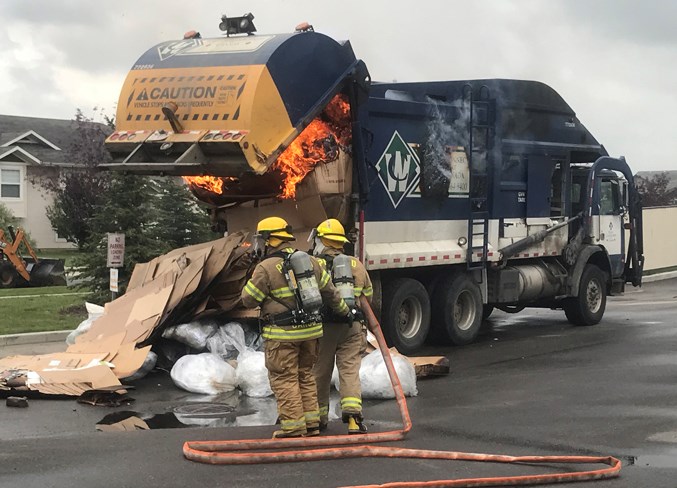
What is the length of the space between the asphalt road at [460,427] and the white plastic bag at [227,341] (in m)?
0.65

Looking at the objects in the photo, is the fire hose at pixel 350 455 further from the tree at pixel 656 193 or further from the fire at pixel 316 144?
the tree at pixel 656 193

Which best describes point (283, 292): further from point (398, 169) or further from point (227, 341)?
point (398, 169)

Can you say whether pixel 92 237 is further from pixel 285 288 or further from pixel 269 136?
pixel 285 288

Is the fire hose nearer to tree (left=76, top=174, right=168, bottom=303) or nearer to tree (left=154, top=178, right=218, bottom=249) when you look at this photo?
tree (left=76, top=174, right=168, bottom=303)

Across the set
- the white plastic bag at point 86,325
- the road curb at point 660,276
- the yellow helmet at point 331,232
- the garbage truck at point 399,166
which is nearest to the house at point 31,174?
the road curb at point 660,276

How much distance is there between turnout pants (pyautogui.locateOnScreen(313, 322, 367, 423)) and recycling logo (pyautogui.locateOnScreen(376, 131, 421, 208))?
3989 millimetres

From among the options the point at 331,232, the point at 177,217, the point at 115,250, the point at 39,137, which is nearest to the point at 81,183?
the point at 39,137

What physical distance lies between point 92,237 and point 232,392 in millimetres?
6691

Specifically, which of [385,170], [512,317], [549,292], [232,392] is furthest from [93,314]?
[512,317]

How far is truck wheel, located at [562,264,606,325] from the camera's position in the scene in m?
14.9

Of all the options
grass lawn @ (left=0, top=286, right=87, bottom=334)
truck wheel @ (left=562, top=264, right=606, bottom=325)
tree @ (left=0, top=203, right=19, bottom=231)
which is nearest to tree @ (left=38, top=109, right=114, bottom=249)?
tree @ (left=0, top=203, right=19, bottom=231)

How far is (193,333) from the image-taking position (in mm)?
10312

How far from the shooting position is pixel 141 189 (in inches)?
595

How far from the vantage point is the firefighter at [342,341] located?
7434mm
